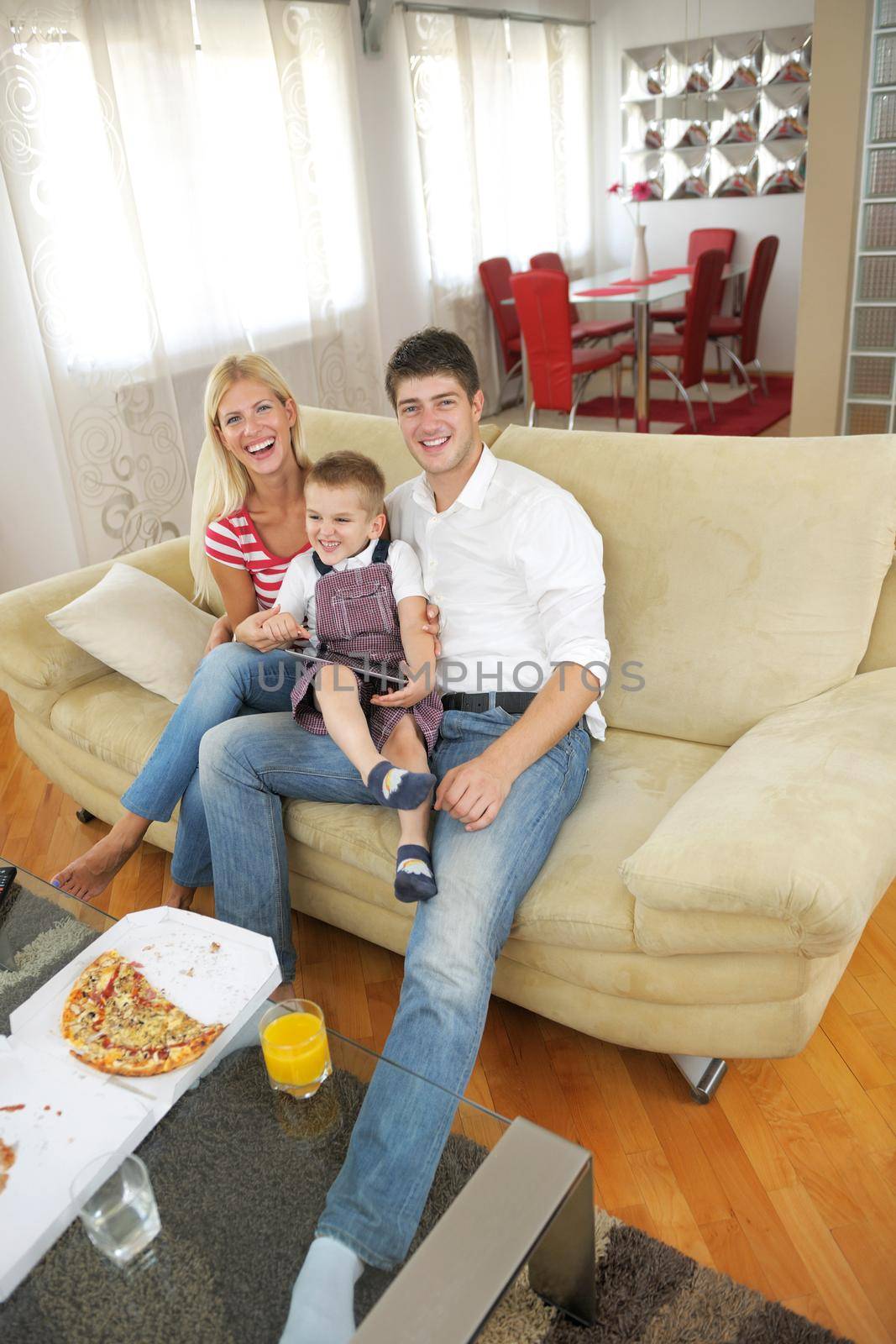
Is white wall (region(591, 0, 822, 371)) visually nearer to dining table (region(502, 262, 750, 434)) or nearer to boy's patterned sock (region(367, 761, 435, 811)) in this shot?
dining table (region(502, 262, 750, 434))

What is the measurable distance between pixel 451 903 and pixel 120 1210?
55cm

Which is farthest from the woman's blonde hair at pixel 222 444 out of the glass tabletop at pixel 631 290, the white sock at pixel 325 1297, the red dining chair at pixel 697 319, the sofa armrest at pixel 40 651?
the red dining chair at pixel 697 319

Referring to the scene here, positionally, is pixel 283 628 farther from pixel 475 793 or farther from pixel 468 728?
pixel 475 793

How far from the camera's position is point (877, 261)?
3.68 meters

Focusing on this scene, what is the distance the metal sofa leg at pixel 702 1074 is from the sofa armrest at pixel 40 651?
1463 millimetres

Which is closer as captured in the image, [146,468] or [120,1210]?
[120,1210]

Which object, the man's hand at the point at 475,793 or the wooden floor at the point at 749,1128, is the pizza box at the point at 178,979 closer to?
the wooden floor at the point at 749,1128

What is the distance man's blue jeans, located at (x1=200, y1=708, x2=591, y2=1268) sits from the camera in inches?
39.1

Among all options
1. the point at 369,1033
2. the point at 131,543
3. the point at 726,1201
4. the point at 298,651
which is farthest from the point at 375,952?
the point at 131,543

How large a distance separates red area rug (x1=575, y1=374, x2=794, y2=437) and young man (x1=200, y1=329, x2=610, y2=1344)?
11.6ft

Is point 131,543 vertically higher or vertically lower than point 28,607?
lower

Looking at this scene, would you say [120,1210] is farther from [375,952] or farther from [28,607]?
[28,607]

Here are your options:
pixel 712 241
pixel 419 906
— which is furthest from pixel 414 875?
pixel 712 241

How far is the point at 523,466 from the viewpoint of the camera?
1.82 meters
